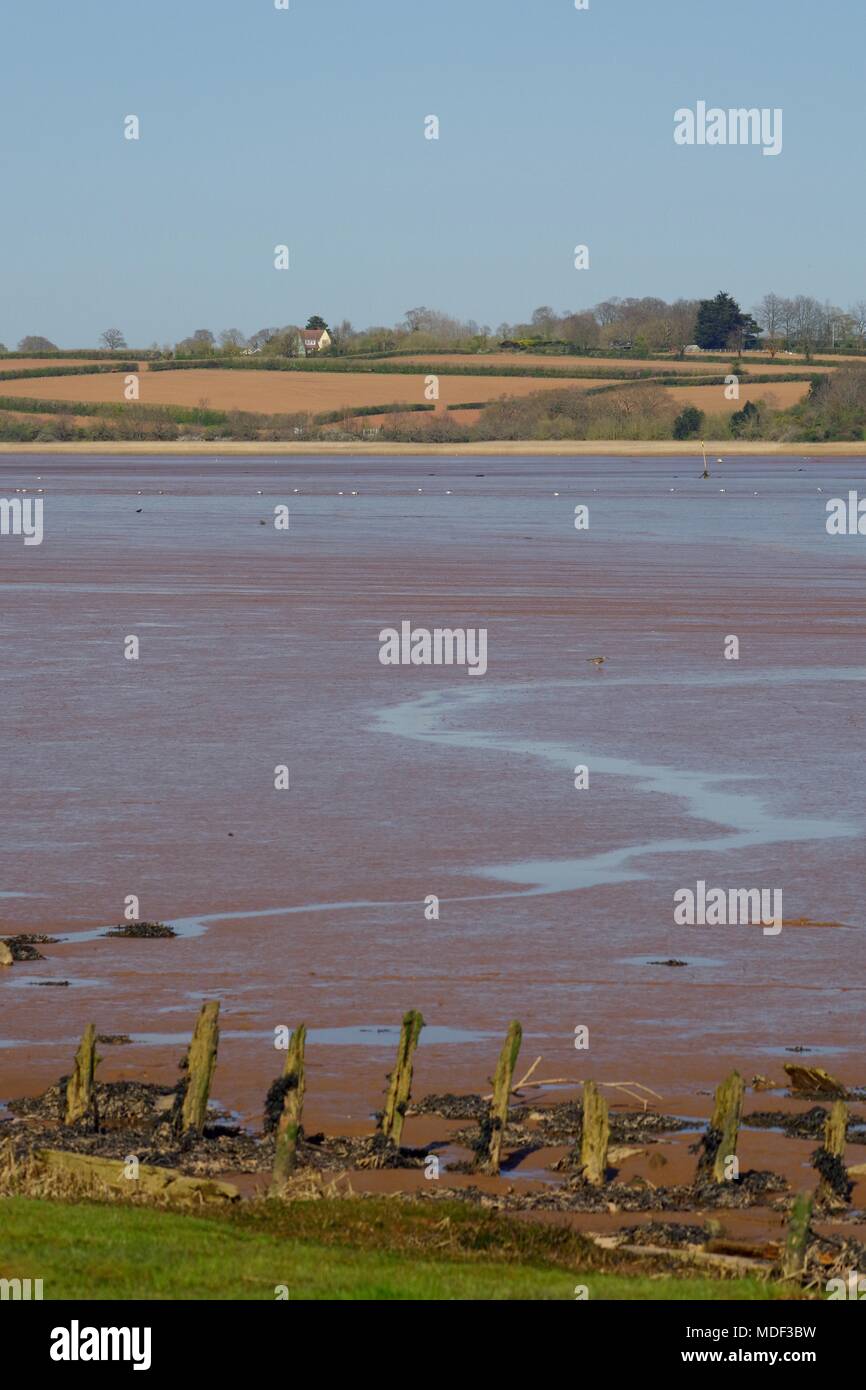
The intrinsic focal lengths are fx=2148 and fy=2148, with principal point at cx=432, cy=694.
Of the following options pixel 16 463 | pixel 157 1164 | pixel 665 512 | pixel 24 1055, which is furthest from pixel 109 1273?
pixel 16 463

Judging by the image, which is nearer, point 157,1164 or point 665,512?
point 157,1164

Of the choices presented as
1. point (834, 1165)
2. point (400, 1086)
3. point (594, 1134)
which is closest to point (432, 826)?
point (400, 1086)

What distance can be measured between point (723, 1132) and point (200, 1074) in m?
3.13

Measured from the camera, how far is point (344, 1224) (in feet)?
34.6

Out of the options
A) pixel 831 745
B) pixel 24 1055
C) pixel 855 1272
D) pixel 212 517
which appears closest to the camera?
pixel 855 1272

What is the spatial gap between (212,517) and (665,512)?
16.9 m

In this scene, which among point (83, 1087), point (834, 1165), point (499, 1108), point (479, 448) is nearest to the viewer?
point (834, 1165)

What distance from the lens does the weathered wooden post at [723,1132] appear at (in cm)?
1222

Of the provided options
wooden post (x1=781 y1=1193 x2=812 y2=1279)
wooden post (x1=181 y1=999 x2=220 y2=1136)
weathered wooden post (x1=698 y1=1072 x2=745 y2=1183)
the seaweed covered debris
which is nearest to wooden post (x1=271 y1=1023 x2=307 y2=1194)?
wooden post (x1=181 y1=999 x2=220 y2=1136)

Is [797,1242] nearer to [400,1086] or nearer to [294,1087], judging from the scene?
[400,1086]

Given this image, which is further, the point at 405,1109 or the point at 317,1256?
the point at 405,1109

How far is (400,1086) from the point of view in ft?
42.4

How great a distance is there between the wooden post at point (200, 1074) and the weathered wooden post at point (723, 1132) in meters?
2.99
